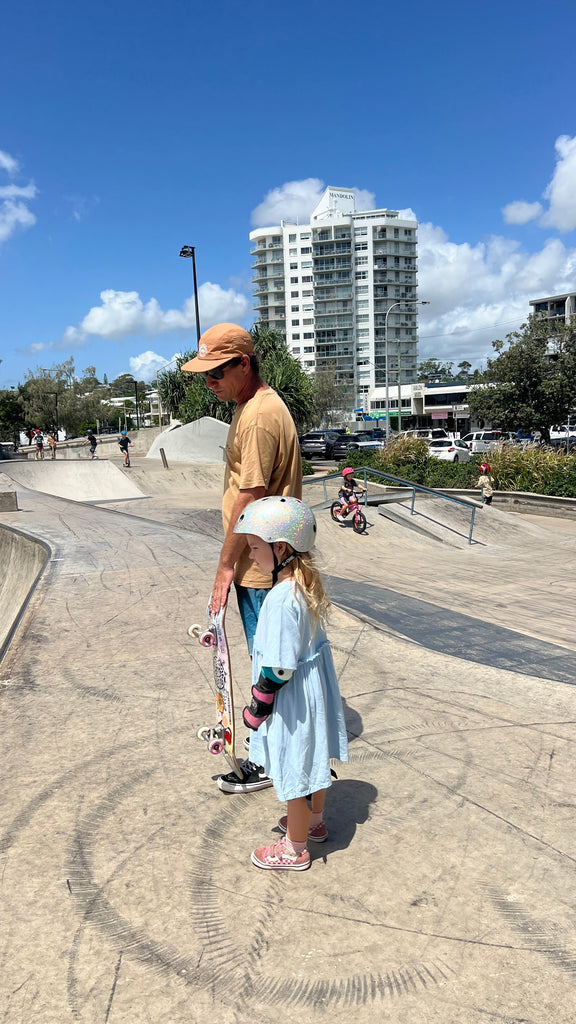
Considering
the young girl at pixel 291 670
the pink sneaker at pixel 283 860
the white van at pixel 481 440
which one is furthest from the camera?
the white van at pixel 481 440

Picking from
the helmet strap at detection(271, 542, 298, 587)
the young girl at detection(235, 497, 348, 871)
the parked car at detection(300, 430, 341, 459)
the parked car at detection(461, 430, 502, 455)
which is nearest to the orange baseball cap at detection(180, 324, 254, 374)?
the young girl at detection(235, 497, 348, 871)

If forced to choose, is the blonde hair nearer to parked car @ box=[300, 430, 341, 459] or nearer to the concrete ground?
the concrete ground

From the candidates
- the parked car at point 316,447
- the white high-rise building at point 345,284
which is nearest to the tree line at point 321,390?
the parked car at point 316,447

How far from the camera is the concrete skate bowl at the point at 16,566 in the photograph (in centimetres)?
838

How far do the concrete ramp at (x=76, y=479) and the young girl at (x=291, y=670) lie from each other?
20337 millimetres

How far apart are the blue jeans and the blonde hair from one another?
1.49 feet

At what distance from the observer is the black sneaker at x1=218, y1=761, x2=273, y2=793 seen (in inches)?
122

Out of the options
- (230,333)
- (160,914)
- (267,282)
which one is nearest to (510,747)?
(160,914)

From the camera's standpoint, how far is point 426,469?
22.8 m

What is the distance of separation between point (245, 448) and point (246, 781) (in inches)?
59.9

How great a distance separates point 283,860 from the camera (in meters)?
2.51

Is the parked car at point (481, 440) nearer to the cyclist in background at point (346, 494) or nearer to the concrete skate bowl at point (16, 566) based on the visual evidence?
the cyclist in background at point (346, 494)

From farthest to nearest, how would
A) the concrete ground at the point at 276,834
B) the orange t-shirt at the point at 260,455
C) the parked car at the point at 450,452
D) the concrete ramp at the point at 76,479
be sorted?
the parked car at the point at 450,452
the concrete ramp at the point at 76,479
the orange t-shirt at the point at 260,455
the concrete ground at the point at 276,834

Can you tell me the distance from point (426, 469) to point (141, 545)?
609 inches
